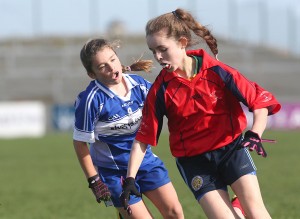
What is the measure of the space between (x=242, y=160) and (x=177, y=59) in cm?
87

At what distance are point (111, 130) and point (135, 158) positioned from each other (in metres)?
0.81

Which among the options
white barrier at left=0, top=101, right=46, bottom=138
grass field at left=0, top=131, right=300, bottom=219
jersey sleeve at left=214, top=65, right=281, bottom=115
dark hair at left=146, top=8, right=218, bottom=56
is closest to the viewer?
jersey sleeve at left=214, top=65, right=281, bottom=115

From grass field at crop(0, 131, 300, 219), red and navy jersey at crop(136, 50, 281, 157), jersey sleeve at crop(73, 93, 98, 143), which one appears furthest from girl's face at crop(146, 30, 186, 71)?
grass field at crop(0, 131, 300, 219)

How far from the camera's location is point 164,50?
5.78 meters

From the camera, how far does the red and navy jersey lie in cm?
578

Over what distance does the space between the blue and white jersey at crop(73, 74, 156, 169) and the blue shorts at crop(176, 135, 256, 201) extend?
0.93 m

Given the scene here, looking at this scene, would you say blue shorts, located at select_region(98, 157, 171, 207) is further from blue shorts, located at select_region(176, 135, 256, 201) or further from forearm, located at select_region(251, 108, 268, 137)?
forearm, located at select_region(251, 108, 268, 137)

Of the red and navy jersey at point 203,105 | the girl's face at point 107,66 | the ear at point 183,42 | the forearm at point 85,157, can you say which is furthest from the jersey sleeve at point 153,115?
the forearm at point 85,157

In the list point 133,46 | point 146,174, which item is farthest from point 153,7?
point 146,174

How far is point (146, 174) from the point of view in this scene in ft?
22.5

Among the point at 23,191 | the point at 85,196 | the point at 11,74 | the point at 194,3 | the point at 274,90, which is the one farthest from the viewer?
the point at 194,3

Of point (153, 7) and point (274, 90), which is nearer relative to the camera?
point (274, 90)

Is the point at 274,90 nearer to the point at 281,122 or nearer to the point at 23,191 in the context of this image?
the point at 281,122

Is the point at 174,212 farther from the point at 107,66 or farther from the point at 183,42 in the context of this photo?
the point at 183,42
